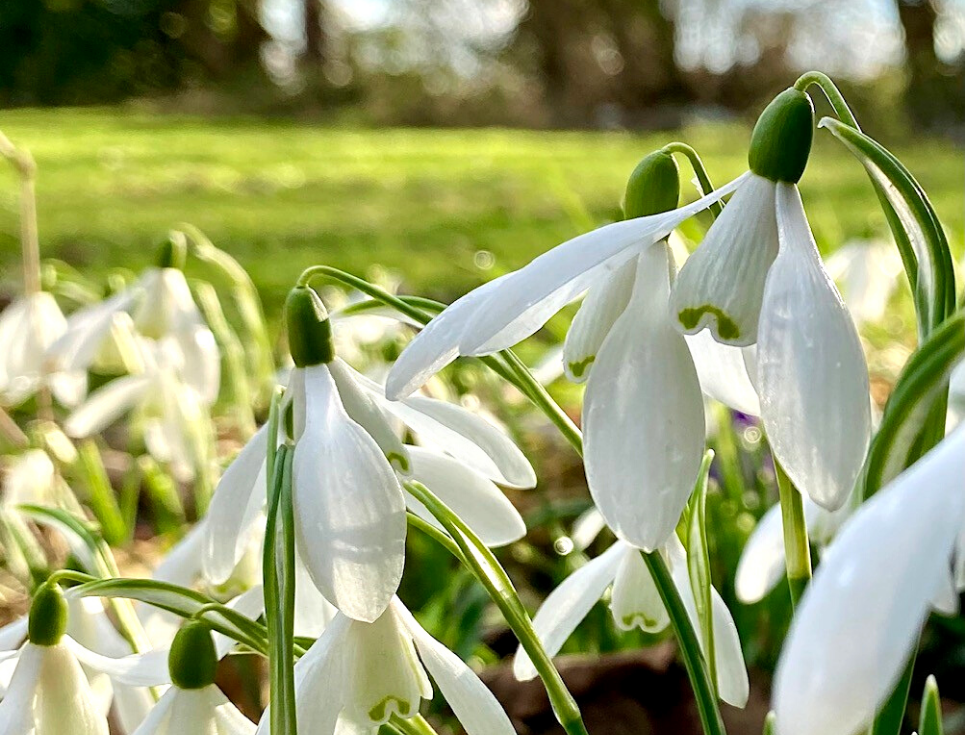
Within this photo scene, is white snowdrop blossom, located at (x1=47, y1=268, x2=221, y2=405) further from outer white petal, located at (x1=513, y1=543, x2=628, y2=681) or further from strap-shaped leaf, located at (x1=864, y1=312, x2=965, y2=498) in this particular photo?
strap-shaped leaf, located at (x1=864, y1=312, x2=965, y2=498)

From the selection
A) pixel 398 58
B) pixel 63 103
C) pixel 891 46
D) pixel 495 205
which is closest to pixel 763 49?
pixel 891 46

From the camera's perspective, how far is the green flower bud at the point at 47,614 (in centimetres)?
47

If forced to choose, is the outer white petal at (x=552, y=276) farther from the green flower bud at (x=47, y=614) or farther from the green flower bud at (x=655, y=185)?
the green flower bud at (x=47, y=614)

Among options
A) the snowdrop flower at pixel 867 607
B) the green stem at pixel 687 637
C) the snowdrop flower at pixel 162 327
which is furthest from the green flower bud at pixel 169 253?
the snowdrop flower at pixel 867 607

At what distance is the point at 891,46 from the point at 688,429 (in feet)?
36.5

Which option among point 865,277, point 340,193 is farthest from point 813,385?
point 340,193

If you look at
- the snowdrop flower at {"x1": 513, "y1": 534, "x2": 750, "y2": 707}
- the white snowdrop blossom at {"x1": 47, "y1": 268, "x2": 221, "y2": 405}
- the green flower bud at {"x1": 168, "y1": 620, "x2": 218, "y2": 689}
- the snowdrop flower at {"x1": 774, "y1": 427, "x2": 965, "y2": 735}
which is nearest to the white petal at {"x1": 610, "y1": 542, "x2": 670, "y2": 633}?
the snowdrop flower at {"x1": 513, "y1": 534, "x2": 750, "y2": 707}

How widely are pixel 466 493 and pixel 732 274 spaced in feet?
0.61

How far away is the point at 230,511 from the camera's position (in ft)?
1.74

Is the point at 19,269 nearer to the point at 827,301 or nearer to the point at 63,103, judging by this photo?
the point at 827,301

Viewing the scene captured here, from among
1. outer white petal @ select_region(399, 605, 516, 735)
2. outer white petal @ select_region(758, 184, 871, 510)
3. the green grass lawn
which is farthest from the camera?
the green grass lawn

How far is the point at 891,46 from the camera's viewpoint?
10.6 metres

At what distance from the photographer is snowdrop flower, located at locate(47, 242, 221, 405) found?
3.01 feet

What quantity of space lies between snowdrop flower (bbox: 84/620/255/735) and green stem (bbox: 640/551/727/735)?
18cm
